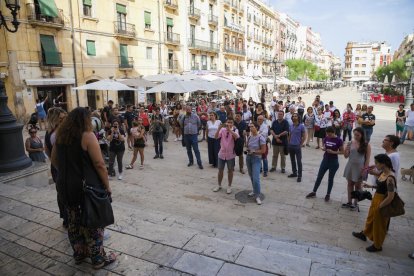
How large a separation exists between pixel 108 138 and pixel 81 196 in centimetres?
468

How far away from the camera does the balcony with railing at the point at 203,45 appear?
30094 millimetres

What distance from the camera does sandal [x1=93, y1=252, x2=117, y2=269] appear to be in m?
2.89

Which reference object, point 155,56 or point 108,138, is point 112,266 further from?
point 155,56

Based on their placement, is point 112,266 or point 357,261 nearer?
point 112,266

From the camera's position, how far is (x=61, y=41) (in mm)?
A: 18375

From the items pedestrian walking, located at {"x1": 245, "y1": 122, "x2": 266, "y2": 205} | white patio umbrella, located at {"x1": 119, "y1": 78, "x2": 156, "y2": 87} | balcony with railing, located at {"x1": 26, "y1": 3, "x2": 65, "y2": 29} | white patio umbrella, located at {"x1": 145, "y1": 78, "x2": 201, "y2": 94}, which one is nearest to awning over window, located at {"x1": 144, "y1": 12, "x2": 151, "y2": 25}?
balcony with railing, located at {"x1": 26, "y1": 3, "x2": 65, "y2": 29}

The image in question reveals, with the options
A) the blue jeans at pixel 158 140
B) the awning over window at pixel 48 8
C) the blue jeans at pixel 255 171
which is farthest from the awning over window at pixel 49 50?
the blue jeans at pixel 255 171

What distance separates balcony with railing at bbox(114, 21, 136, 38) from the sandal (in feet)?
71.3

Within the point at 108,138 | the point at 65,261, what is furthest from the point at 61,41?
the point at 65,261

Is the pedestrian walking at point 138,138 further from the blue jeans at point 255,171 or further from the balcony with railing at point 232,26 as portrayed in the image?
the balcony with railing at point 232,26

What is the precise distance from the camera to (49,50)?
57.8 feet

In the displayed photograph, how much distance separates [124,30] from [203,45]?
11476 mm

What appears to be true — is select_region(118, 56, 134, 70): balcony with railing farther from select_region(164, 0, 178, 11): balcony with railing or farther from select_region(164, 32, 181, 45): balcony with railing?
select_region(164, 0, 178, 11): balcony with railing

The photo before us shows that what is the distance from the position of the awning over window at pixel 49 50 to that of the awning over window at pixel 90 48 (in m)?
2.51
